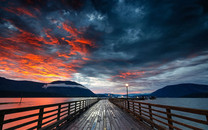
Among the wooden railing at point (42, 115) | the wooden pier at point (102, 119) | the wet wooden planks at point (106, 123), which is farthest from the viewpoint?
the wet wooden planks at point (106, 123)

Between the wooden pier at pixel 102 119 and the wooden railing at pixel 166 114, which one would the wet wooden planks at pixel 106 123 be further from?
the wooden railing at pixel 166 114

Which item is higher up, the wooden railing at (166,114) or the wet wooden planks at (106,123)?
the wooden railing at (166,114)

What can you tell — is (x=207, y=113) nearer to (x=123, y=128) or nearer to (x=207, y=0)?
(x=123, y=128)

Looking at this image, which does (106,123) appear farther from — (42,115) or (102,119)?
(42,115)

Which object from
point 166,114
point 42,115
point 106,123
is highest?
point 42,115

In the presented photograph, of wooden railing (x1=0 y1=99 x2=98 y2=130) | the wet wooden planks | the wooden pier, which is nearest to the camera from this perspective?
wooden railing (x1=0 y1=99 x2=98 y2=130)

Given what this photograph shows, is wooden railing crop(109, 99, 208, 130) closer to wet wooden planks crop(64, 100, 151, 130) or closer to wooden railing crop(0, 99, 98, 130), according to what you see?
wet wooden planks crop(64, 100, 151, 130)

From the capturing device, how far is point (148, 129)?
6.10 m

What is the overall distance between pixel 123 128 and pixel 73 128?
3.01 meters

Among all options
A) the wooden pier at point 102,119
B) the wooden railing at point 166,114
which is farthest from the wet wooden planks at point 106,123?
the wooden railing at point 166,114

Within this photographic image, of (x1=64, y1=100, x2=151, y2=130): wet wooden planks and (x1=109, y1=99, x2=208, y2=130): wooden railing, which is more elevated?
(x1=109, y1=99, x2=208, y2=130): wooden railing

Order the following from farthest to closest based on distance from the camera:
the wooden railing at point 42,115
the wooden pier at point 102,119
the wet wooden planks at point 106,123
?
the wet wooden planks at point 106,123, the wooden pier at point 102,119, the wooden railing at point 42,115

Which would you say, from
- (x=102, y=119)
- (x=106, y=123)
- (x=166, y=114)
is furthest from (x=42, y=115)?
(x=166, y=114)

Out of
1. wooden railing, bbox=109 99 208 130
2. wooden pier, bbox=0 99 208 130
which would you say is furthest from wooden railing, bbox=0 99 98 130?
wooden railing, bbox=109 99 208 130
